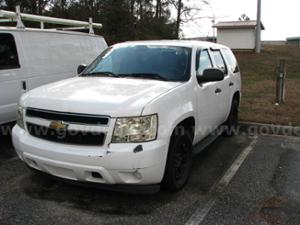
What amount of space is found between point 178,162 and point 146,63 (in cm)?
146

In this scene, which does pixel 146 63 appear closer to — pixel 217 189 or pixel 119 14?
pixel 217 189

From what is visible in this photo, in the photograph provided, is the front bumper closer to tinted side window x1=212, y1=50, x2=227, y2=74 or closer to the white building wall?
tinted side window x1=212, y1=50, x2=227, y2=74

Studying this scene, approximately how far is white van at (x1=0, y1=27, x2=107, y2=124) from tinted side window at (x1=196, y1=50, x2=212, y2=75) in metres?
2.84

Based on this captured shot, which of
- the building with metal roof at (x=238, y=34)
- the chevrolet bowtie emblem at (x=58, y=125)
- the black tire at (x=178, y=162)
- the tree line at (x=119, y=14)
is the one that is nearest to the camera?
the chevrolet bowtie emblem at (x=58, y=125)

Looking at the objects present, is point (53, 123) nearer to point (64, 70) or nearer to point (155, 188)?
point (155, 188)

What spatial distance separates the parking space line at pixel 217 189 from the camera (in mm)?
3518

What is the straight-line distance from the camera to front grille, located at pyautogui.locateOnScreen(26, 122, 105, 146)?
11.0ft

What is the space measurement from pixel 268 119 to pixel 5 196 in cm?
564

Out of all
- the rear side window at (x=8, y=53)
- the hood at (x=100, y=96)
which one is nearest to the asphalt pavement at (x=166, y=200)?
the hood at (x=100, y=96)

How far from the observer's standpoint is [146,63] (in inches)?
185

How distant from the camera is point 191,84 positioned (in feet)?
14.3

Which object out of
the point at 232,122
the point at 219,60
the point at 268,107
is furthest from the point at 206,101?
the point at 268,107

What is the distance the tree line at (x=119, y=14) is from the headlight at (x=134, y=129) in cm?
1591

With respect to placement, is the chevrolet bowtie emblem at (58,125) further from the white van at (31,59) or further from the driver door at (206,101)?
the white van at (31,59)
